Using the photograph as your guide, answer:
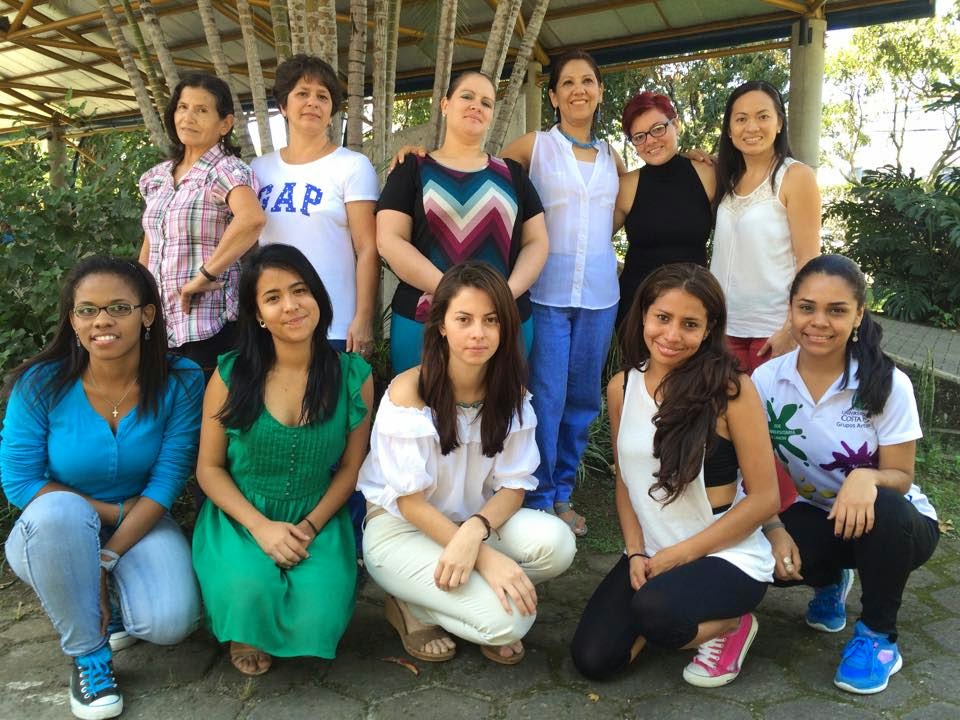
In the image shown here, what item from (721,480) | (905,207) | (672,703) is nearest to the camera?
(672,703)

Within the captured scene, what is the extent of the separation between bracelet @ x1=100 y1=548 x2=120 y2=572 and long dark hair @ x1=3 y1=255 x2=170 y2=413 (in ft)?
1.48

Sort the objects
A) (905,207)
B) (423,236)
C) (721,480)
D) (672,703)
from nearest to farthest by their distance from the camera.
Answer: (672,703) < (721,480) < (423,236) < (905,207)

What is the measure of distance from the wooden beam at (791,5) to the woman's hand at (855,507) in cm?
655

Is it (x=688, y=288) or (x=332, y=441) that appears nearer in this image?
(x=688, y=288)

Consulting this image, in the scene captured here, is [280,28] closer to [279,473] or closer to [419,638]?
[279,473]

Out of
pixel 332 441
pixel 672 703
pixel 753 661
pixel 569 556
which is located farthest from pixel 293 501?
pixel 753 661

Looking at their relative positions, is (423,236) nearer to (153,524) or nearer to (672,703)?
(153,524)

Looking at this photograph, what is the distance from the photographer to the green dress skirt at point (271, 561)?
2389 mm

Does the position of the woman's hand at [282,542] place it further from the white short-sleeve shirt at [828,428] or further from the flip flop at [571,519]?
the white short-sleeve shirt at [828,428]

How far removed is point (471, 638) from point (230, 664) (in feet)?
2.61

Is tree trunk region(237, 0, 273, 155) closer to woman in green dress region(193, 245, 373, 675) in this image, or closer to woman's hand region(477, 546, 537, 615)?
woman in green dress region(193, 245, 373, 675)

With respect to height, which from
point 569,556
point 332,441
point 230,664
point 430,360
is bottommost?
point 230,664

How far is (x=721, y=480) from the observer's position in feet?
8.21

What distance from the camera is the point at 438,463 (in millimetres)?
2562
